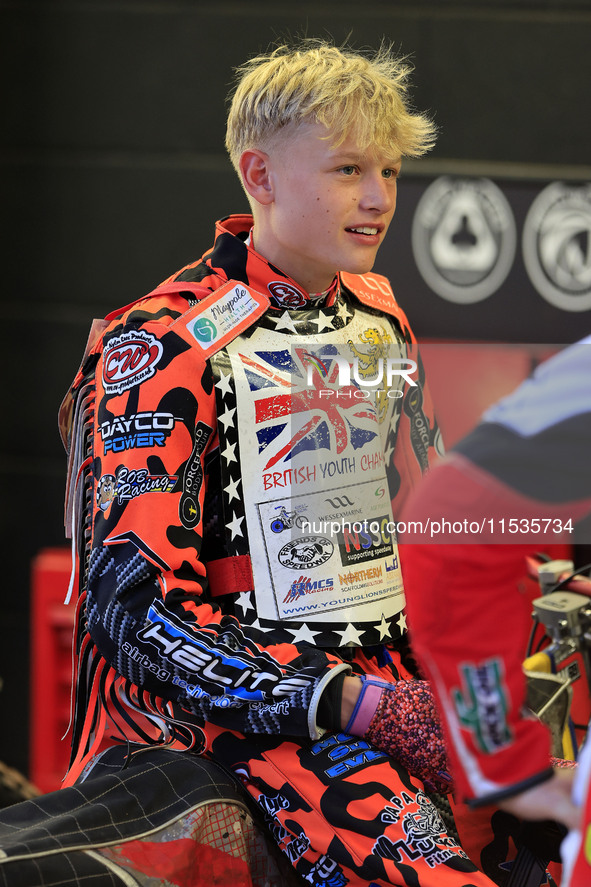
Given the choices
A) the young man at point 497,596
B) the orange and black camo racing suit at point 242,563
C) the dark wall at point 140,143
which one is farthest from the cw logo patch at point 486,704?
the dark wall at point 140,143

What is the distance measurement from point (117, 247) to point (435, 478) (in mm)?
2280

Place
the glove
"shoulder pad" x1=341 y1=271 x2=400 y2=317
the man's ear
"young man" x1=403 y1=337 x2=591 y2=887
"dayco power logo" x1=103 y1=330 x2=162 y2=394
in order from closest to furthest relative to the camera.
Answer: "young man" x1=403 y1=337 x2=591 y2=887, the glove, "dayco power logo" x1=103 y1=330 x2=162 y2=394, the man's ear, "shoulder pad" x1=341 y1=271 x2=400 y2=317

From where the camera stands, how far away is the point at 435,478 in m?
0.85

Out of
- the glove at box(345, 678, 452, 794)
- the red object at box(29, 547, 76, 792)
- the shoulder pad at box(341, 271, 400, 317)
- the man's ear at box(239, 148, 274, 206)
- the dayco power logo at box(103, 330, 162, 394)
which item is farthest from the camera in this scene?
the red object at box(29, 547, 76, 792)

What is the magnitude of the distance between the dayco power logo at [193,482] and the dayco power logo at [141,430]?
4 centimetres

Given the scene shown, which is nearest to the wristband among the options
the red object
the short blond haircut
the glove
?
the glove

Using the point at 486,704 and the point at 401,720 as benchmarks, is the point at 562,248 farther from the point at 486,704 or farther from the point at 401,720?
the point at 486,704

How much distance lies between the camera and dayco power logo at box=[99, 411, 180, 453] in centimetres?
137

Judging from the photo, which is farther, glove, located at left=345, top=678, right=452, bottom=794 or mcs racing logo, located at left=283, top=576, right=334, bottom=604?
mcs racing logo, located at left=283, top=576, right=334, bottom=604

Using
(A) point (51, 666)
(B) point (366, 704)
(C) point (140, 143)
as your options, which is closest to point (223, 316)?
(B) point (366, 704)

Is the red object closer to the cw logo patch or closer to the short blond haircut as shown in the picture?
the short blond haircut

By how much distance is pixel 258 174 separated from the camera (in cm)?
153

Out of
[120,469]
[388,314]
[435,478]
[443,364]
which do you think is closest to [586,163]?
[443,364]

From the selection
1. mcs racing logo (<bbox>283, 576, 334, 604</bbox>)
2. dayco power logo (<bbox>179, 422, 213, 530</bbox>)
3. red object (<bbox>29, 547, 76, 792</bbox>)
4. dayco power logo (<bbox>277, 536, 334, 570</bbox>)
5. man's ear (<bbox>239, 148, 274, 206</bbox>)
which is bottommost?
red object (<bbox>29, 547, 76, 792</bbox>)
